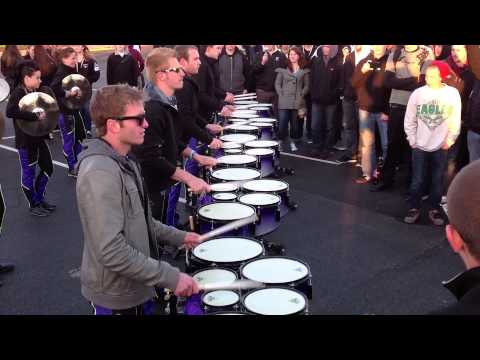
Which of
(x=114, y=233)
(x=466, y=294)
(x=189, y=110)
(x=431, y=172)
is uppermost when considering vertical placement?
(x=189, y=110)

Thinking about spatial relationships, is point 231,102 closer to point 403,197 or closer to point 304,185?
point 304,185

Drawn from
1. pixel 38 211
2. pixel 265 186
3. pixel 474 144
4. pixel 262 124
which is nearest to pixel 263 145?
pixel 262 124

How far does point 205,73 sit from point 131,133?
4.98m

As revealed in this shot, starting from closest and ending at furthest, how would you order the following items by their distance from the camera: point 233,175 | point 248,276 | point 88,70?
point 248,276 < point 233,175 < point 88,70

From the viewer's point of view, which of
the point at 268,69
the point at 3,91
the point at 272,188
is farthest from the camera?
the point at 268,69

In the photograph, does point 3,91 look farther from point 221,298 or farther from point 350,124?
point 350,124

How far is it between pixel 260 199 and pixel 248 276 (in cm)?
142

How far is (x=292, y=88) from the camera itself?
30.7ft

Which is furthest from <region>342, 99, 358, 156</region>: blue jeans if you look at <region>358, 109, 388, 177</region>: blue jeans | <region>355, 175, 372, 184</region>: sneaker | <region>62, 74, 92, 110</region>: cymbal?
<region>62, 74, 92, 110</region>: cymbal

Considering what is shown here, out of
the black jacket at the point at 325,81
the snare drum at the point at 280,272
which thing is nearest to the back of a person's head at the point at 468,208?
the snare drum at the point at 280,272

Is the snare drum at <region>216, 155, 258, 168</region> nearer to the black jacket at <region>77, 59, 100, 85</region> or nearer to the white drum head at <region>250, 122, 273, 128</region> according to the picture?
the white drum head at <region>250, 122, 273, 128</region>

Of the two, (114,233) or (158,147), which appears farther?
(158,147)

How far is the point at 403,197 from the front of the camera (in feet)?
23.2
